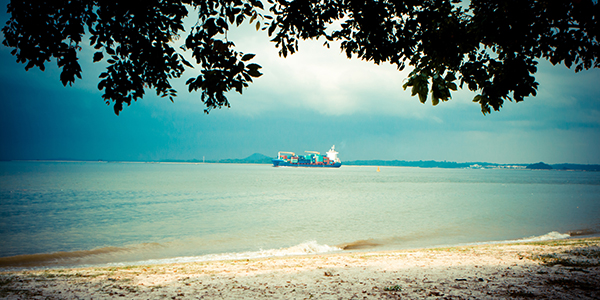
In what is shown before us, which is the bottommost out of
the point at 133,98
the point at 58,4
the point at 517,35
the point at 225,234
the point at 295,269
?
the point at 225,234

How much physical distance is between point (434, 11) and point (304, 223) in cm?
1649

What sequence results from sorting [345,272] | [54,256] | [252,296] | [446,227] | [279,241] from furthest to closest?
1. [446,227]
2. [279,241]
3. [54,256]
4. [345,272]
5. [252,296]

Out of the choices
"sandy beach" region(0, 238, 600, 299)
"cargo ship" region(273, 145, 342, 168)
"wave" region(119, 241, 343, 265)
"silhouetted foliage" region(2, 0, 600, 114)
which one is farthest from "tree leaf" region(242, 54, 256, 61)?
"cargo ship" region(273, 145, 342, 168)

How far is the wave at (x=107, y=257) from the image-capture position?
1030 cm

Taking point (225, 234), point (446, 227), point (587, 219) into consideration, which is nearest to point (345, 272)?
point (225, 234)

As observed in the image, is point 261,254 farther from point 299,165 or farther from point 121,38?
point 299,165

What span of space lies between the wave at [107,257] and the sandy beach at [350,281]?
3.45 metres

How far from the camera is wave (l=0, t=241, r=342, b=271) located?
33.8ft

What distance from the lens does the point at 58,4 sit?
3918mm

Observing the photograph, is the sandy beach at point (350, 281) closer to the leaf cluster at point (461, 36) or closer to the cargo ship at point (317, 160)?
the leaf cluster at point (461, 36)

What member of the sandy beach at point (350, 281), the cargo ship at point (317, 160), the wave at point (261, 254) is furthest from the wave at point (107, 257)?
the cargo ship at point (317, 160)

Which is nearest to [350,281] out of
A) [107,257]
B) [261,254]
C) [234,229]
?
[261,254]

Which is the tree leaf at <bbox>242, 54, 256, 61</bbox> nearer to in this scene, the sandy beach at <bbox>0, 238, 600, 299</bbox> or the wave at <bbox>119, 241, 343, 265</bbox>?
the sandy beach at <bbox>0, 238, 600, 299</bbox>

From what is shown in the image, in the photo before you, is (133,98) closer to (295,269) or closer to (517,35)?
(295,269)
